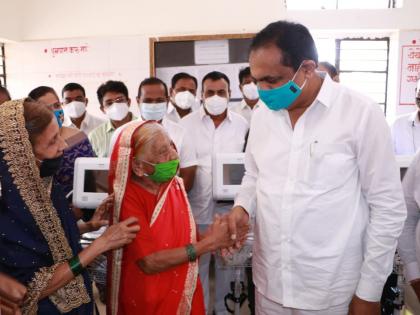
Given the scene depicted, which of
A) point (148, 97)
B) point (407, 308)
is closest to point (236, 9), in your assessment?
point (148, 97)

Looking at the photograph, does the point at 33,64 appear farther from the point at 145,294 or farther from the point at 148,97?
the point at 145,294

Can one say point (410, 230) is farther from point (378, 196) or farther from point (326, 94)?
point (326, 94)

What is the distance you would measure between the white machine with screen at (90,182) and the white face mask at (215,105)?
1030 mm

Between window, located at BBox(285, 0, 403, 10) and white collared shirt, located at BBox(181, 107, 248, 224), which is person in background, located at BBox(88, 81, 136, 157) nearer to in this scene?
white collared shirt, located at BBox(181, 107, 248, 224)

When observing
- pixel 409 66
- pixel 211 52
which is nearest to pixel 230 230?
pixel 211 52

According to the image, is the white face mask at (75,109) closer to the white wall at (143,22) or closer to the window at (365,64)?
the white wall at (143,22)

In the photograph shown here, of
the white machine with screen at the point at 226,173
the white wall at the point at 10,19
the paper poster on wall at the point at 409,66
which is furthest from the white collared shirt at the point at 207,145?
the white wall at the point at 10,19

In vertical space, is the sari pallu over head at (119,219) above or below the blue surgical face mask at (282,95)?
below

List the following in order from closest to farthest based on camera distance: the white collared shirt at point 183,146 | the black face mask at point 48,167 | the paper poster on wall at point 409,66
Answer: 1. the black face mask at point 48,167
2. the white collared shirt at point 183,146
3. the paper poster on wall at point 409,66

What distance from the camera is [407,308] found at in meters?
2.61

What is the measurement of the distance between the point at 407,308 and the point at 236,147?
1615 mm

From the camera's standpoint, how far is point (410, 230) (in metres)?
1.57

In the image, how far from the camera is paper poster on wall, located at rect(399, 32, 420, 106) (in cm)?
423

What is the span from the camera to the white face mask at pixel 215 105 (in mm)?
2656
